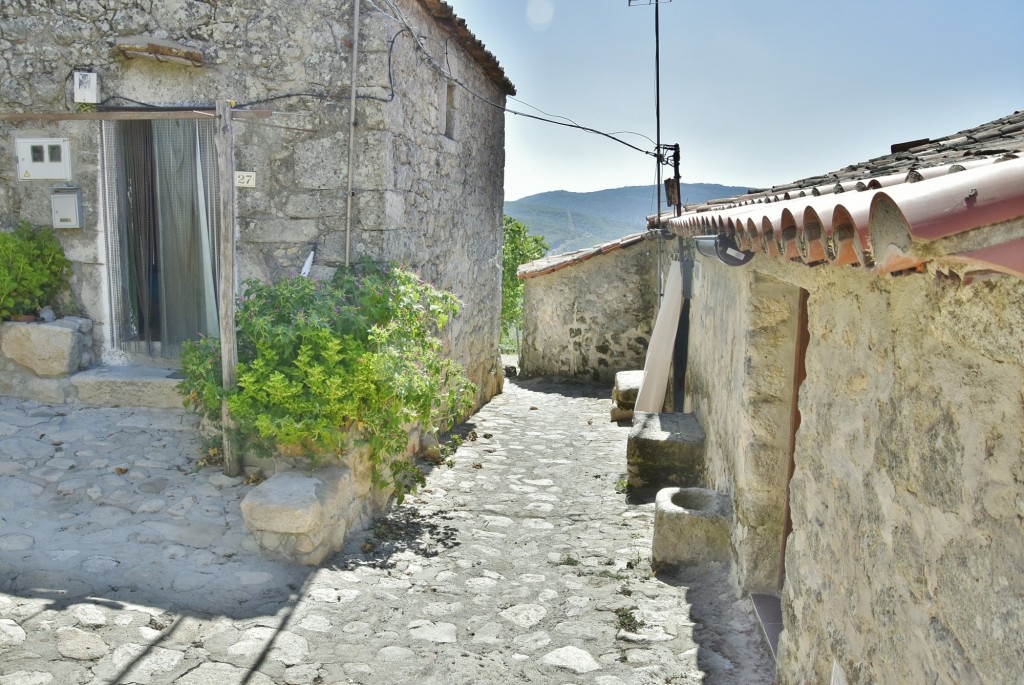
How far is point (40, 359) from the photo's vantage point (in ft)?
20.2

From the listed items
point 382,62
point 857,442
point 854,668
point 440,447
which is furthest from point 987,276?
point 440,447

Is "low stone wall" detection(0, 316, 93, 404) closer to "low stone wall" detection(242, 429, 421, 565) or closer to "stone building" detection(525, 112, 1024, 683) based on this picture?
"low stone wall" detection(242, 429, 421, 565)

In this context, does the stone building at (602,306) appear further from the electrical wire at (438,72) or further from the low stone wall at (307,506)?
the low stone wall at (307,506)

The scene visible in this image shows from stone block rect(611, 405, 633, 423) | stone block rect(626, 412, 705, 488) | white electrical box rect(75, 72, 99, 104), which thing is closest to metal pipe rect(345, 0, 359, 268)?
white electrical box rect(75, 72, 99, 104)

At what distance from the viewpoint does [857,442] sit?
2.48 meters

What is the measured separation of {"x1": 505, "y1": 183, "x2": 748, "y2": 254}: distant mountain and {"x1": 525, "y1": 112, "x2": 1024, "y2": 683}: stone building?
57.0 metres

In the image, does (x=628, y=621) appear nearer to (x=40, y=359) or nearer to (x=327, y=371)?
(x=327, y=371)

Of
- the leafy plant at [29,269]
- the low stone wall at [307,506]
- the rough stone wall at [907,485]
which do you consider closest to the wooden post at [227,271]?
the low stone wall at [307,506]

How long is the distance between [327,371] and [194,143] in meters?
2.47

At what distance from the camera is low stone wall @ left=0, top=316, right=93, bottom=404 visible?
242 inches

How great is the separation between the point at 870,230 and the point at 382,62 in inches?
196

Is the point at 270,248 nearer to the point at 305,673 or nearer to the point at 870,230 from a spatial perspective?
the point at 305,673

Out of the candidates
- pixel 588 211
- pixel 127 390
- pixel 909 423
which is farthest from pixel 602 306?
pixel 588 211

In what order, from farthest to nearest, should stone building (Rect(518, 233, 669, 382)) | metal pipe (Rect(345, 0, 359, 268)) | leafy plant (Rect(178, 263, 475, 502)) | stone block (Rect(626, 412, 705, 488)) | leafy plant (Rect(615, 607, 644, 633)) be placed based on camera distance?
stone building (Rect(518, 233, 669, 382)) < stone block (Rect(626, 412, 705, 488)) < metal pipe (Rect(345, 0, 359, 268)) < leafy plant (Rect(178, 263, 475, 502)) < leafy plant (Rect(615, 607, 644, 633))
